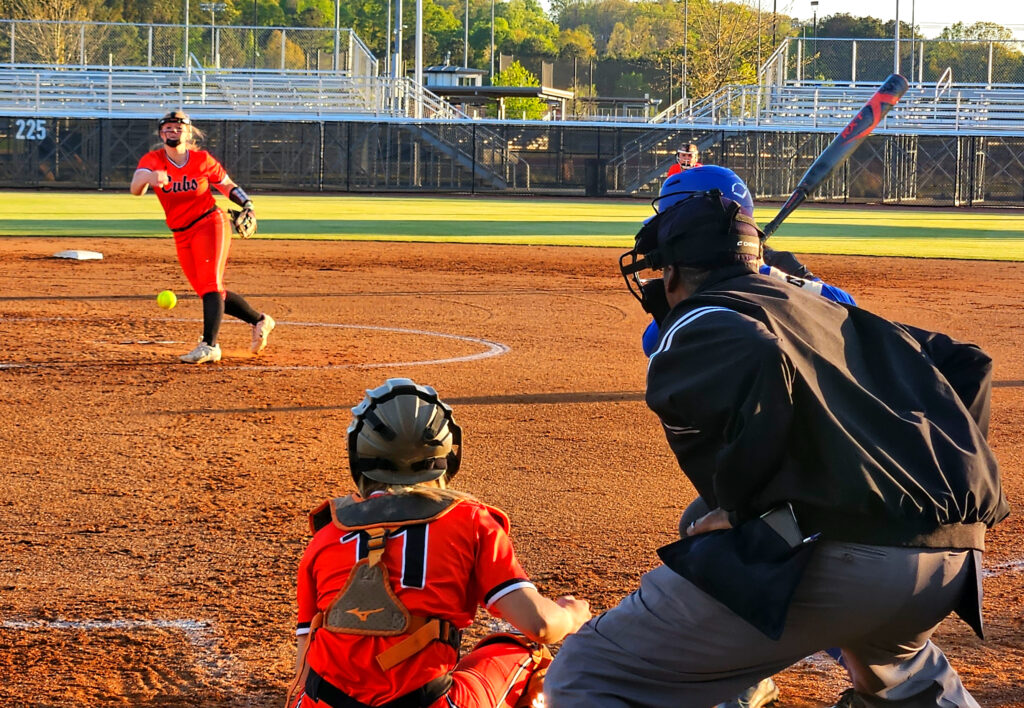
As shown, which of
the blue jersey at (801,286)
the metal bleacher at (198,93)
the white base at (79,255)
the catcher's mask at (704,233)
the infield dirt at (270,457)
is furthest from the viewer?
the metal bleacher at (198,93)

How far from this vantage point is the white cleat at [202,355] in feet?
31.4

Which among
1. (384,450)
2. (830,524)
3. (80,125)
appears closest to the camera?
(830,524)

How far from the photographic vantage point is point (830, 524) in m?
2.56

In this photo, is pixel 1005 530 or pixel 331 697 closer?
pixel 331 697

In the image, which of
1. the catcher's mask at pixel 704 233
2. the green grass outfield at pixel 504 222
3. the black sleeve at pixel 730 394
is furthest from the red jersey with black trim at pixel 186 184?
the green grass outfield at pixel 504 222

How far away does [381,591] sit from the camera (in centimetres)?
278

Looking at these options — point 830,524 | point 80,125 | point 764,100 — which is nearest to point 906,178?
point 764,100

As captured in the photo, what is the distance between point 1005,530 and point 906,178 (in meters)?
37.0

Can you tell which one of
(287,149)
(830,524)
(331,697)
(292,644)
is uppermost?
(287,149)

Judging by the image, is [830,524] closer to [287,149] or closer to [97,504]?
[97,504]

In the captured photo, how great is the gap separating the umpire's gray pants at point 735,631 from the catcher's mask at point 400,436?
0.54 metres

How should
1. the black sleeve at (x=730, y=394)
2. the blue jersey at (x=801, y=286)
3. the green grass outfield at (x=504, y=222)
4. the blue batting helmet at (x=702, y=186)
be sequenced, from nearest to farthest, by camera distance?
1. the black sleeve at (x=730, y=394)
2. the blue jersey at (x=801, y=286)
3. the blue batting helmet at (x=702, y=186)
4. the green grass outfield at (x=504, y=222)

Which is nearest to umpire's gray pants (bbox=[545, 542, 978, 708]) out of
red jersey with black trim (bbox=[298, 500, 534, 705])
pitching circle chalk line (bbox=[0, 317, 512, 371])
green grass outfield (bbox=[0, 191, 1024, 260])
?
red jersey with black trim (bbox=[298, 500, 534, 705])

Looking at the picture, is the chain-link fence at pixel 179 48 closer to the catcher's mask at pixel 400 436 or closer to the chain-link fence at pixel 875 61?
the chain-link fence at pixel 875 61
